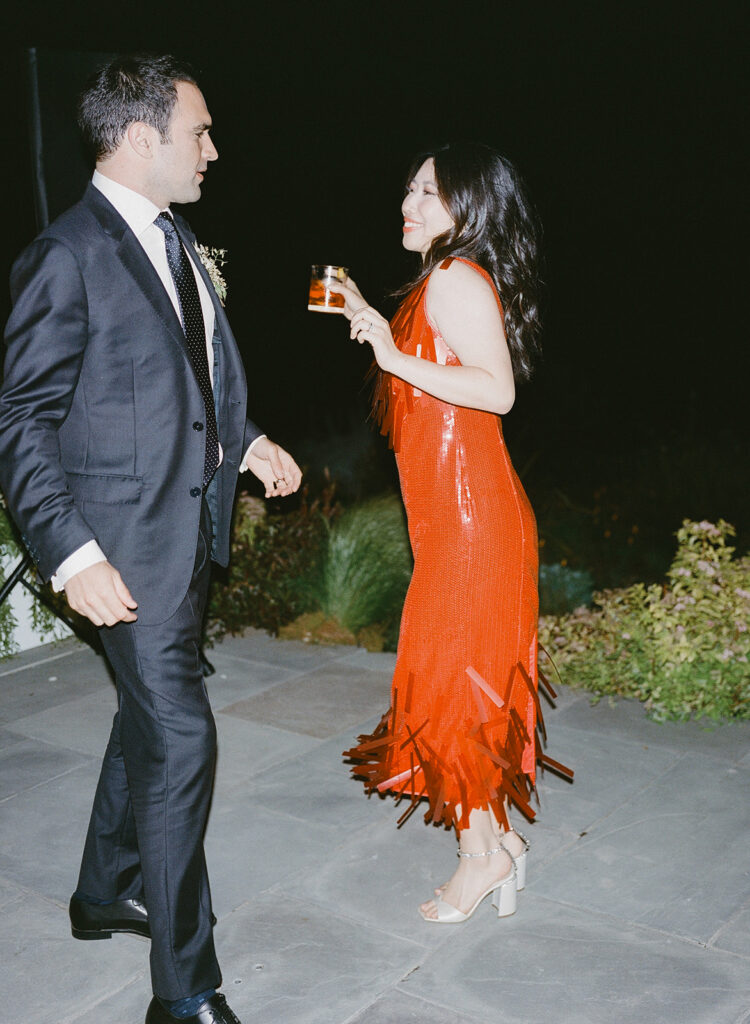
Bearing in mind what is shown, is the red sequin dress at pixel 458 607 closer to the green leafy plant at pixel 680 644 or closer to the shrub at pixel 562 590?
the green leafy plant at pixel 680 644

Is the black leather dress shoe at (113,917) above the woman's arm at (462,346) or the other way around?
the other way around

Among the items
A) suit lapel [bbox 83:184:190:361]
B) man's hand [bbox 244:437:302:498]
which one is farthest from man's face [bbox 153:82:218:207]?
man's hand [bbox 244:437:302:498]

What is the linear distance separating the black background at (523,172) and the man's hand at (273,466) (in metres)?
3.01

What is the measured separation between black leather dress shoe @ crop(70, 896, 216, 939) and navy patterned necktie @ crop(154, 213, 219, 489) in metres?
1.22

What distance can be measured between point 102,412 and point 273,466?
0.69m

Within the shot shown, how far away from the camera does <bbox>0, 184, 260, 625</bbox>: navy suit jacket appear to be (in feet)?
7.14

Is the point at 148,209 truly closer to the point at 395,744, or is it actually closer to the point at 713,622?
the point at 395,744

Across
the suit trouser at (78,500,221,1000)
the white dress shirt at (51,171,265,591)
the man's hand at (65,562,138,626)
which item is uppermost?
the white dress shirt at (51,171,265,591)

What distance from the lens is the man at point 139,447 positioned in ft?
7.15

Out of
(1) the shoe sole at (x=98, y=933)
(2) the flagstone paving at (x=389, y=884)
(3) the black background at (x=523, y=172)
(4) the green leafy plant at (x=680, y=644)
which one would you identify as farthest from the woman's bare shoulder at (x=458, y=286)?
(3) the black background at (x=523, y=172)

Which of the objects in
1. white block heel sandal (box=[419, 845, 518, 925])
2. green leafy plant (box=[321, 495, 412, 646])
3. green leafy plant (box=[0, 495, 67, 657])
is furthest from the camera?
green leafy plant (box=[321, 495, 412, 646])

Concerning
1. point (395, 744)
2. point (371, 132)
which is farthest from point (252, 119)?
point (395, 744)

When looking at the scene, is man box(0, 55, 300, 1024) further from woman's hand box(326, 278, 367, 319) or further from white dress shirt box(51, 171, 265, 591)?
woman's hand box(326, 278, 367, 319)

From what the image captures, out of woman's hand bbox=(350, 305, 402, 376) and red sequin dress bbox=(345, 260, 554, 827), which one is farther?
red sequin dress bbox=(345, 260, 554, 827)
